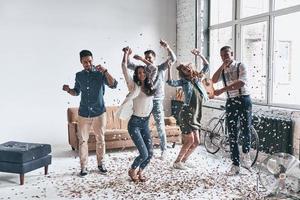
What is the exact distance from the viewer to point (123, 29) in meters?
6.91

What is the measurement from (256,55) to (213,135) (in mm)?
1402

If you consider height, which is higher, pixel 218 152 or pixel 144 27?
pixel 144 27

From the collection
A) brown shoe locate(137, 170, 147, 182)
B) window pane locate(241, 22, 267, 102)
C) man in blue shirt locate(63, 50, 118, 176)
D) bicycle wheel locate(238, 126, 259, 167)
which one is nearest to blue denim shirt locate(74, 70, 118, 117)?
man in blue shirt locate(63, 50, 118, 176)

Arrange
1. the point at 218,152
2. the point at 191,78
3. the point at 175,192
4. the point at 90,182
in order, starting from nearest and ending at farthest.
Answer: the point at 175,192, the point at 90,182, the point at 191,78, the point at 218,152

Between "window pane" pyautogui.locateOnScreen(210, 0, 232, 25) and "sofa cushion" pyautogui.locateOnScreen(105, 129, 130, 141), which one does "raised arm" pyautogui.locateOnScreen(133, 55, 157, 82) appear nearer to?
"sofa cushion" pyautogui.locateOnScreen(105, 129, 130, 141)

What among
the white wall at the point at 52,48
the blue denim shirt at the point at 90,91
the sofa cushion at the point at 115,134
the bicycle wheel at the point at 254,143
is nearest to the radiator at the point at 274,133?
the bicycle wheel at the point at 254,143

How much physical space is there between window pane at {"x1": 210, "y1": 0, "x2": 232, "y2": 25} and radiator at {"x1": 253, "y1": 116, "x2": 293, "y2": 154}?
212 cm

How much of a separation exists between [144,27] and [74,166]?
3.34 m

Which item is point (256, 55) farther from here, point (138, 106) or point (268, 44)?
point (138, 106)

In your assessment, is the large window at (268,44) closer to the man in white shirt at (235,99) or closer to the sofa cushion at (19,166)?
the man in white shirt at (235,99)

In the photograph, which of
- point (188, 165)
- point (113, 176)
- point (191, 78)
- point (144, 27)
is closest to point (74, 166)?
point (113, 176)

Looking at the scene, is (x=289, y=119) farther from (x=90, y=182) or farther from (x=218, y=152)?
(x=90, y=182)

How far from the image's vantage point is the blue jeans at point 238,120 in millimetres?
4195

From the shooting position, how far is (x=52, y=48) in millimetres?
6457
